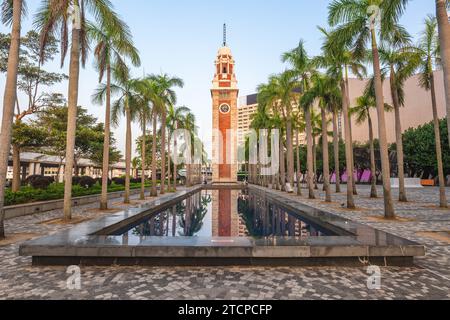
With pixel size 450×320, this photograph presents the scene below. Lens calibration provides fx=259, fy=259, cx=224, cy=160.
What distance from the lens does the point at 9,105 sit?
821 centimetres

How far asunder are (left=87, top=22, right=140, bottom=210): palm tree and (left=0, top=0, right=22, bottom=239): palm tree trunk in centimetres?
386

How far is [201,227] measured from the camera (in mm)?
11016

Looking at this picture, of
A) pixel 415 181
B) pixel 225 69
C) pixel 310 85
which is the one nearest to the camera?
pixel 310 85

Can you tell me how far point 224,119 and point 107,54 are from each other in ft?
136

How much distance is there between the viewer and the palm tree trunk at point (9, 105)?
7961 millimetres

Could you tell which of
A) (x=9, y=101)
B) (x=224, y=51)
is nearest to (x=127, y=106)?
(x=9, y=101)

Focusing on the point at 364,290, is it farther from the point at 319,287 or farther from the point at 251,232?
the point at 251,232

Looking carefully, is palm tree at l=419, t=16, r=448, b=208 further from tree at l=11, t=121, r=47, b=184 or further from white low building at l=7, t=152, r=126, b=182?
white low building at l=7, t=152, r=126, b=182

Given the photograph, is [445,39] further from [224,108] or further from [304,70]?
[224,108]

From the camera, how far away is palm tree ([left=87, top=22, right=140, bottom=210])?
40.6 ft

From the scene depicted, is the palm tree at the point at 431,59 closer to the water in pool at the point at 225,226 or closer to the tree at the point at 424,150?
the water in pool at the point at 225,226

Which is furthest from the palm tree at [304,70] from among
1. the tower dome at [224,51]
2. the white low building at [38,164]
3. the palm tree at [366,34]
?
the tower dome at [224,51]

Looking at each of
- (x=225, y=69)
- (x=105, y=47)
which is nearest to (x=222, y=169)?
(x=225, y=69)
